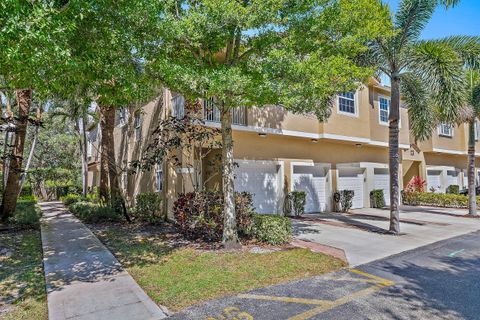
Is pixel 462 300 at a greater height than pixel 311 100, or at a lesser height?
lesser

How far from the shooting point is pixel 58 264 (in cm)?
768

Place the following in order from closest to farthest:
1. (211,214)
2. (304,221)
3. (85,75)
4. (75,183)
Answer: (85,75), (211,214), (304,221), (75,183)

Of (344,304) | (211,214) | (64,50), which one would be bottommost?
(344,304)

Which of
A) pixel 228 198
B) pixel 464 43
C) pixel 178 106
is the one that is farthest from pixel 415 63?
pixel 178 106

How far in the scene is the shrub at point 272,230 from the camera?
9.63 m

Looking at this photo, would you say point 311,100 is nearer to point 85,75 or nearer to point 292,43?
point 292,43

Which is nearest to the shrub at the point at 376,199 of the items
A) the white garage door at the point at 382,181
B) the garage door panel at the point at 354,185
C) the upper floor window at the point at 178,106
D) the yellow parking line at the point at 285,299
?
the garage door panel at the point at 354,185

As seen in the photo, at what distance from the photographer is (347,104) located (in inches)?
703

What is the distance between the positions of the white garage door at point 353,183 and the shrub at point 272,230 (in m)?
9.67

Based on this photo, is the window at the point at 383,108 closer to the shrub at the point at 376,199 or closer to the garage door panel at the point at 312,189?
the shrub at the point at 376,199

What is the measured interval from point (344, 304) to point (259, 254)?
10.5 feet

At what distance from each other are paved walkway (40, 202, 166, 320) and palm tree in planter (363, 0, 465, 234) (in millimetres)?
9406

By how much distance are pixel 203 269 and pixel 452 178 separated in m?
27.3

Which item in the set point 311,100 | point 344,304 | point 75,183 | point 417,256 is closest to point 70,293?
point 344,304
